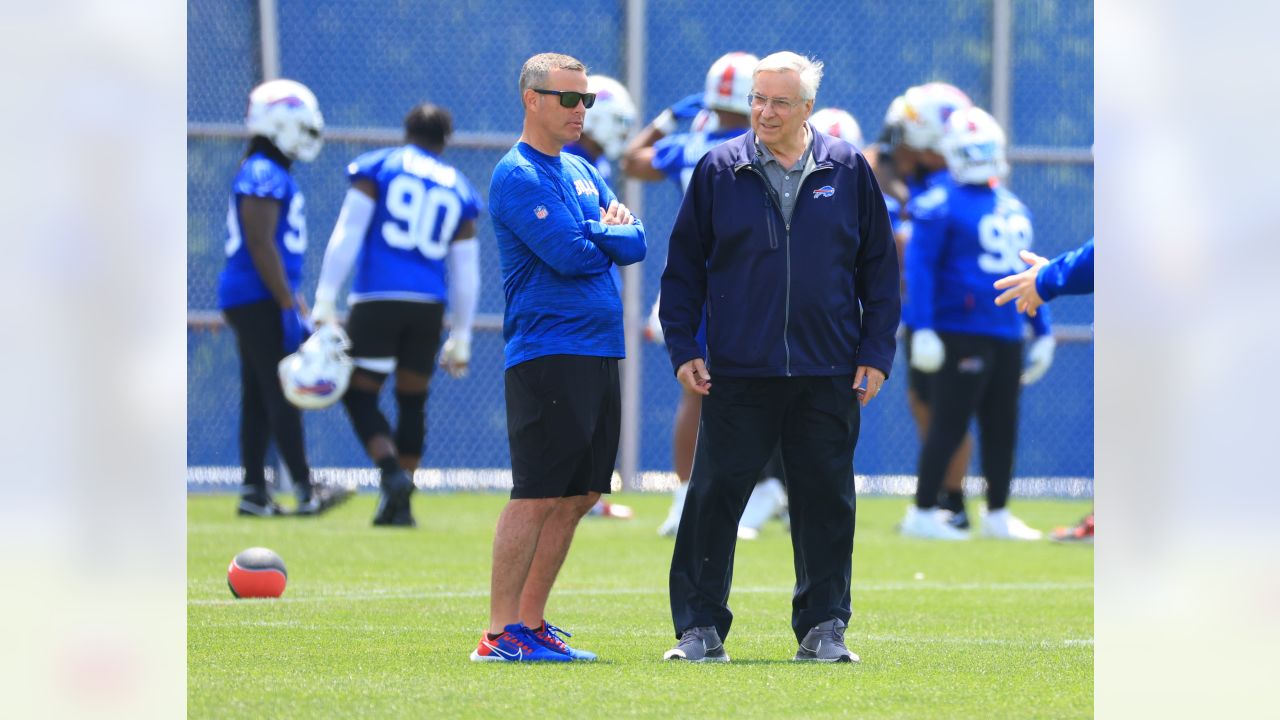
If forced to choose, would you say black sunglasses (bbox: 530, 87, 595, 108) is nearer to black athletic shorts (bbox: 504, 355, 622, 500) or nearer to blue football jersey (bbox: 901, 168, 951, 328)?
black athletic shorts (bbox: 504, 355, 622, 500)

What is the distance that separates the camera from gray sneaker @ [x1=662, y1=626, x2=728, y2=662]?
5.48 metres

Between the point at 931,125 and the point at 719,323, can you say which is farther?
the point at 931,125

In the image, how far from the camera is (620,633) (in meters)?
6.26

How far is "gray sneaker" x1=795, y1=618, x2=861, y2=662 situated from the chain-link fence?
8.88m

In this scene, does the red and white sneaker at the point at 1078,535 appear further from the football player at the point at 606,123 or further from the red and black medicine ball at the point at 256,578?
the red and black medicine ball at the point at 256,578

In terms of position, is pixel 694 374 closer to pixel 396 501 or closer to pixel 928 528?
pixel 928 528

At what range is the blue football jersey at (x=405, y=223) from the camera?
10.9 metres

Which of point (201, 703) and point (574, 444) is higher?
point (574, 444)

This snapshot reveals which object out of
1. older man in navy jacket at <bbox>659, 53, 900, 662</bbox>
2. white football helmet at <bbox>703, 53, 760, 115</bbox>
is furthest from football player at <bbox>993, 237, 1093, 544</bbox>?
white football helmet at <bbox>703, 53, 760, 115</bbox>

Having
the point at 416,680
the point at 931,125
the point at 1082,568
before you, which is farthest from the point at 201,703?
the point at 931,125

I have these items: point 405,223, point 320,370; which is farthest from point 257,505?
point 405,223
